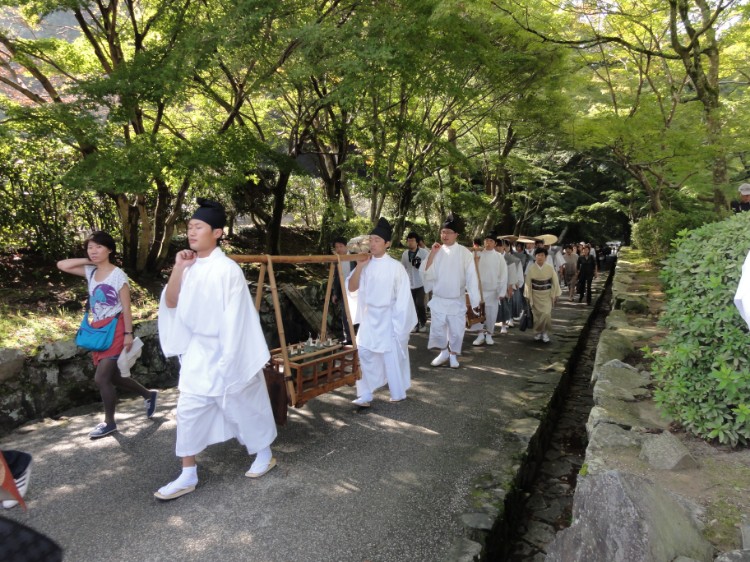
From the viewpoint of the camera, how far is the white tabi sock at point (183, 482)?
3588mm

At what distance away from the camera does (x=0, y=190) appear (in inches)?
296

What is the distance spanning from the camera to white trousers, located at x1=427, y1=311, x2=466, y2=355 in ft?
24.5

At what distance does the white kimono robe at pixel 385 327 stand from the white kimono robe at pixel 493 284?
13.1 ft

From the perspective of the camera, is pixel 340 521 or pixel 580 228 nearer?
pixel 340 521

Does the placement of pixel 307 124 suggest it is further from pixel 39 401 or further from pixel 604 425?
pixel 604 425

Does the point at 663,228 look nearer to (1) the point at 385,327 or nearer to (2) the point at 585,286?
(2) the point at 585,286

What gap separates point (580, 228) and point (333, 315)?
22.1m

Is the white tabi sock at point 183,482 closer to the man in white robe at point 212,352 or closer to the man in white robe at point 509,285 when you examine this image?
the man in white robe at point 212,352

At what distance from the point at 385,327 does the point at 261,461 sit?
7.09 ft

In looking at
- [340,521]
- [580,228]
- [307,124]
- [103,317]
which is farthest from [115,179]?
[580,228]

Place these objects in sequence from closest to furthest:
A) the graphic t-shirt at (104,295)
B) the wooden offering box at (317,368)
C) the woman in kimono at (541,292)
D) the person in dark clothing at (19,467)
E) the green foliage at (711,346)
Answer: the person in dark clothing at (19,467) < the green foliage at (711,346) < the wooden offering box at (317,368) < the graphic t-shirt at (104,295) < the woman in kimono at (541,292)

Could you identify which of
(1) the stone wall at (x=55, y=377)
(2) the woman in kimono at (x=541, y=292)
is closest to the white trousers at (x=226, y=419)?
(1) the stone wall at (x=55, y=377)

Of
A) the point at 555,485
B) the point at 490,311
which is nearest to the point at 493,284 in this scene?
the point at 490,311

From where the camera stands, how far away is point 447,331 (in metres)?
7.62
